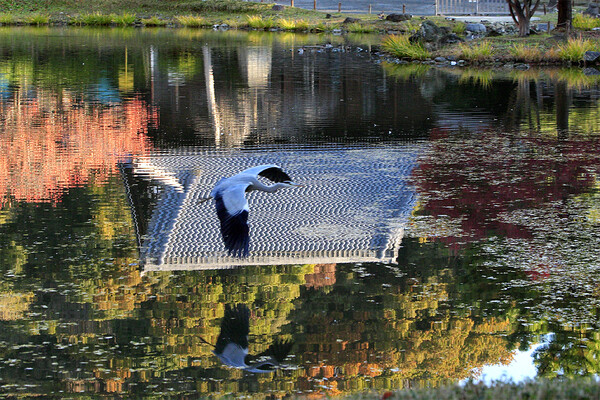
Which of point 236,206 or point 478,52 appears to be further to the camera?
point 478,52

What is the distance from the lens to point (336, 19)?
49.0 metres

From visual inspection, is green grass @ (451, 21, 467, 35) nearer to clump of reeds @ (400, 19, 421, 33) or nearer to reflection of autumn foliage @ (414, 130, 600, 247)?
clump of reeds @ (400, 19, 421, 33)

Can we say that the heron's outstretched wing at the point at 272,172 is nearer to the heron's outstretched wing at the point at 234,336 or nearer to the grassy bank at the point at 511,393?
the heron's outstretched wing at the point at 234,336

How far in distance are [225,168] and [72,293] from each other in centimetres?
490

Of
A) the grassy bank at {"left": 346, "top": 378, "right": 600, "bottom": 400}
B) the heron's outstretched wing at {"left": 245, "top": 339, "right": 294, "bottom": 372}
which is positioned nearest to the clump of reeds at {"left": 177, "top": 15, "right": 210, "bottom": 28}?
the heron's outstretched wing at {"left": 245, "top": 339, "right": 294, "bottom": 372}

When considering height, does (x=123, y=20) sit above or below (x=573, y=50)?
above

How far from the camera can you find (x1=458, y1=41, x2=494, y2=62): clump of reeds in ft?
95.5

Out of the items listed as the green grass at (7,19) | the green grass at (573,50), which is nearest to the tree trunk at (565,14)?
the green grass at (573,50)

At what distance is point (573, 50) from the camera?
93.1 feet

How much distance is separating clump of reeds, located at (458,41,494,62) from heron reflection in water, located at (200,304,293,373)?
23435 millimetres

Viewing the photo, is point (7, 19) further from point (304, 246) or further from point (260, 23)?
point (304, 246)

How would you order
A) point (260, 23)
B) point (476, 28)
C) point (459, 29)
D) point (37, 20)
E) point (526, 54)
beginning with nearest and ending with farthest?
point (526, 54), point (476, 28), point (459, 29), point (260, 23), point (37, 20)

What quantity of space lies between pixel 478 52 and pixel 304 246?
21661 millimetres

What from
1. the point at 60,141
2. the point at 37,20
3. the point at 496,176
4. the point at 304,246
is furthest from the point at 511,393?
the point at 37,20
